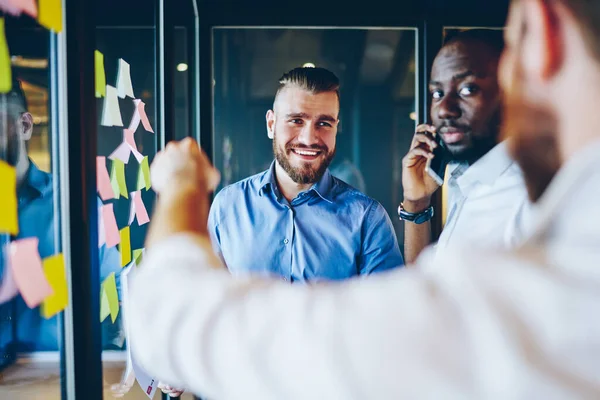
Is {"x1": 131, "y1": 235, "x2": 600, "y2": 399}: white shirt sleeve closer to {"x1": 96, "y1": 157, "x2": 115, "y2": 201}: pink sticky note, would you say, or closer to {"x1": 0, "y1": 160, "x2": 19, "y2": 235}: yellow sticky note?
{"x1": 0, "y1": 160, "x2": 19, "y2": 235}: yellow sticky note

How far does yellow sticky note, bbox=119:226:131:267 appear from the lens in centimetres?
163

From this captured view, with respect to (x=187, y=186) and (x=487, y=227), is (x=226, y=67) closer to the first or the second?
(x=487, y=227)

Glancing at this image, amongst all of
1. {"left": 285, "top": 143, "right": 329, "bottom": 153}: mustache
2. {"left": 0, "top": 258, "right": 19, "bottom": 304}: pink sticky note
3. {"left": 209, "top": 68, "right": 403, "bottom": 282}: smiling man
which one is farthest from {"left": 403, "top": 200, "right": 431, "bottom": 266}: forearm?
{"left": 0, "top": 258, "right": 19, "bottom": 304}: pink sticky note

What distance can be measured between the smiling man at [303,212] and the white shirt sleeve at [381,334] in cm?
150

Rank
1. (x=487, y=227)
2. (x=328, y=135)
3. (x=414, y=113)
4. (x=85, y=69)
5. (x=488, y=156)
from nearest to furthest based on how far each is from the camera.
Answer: (x=85, y=69)
(x=487, y=227)
(x=488, y=156)
(x=328, y=135)
(x=414, y=113)

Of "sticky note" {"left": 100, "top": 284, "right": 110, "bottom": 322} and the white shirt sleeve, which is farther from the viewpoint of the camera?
"sticky note" {"left": 100, "top": 284, "right": 110, "bottom": 322}

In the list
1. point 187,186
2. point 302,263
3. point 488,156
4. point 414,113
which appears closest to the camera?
point 187,186

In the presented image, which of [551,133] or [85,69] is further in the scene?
[85,69]

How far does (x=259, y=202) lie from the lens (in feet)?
6.92

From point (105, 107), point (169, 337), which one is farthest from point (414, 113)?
point (169, 337)

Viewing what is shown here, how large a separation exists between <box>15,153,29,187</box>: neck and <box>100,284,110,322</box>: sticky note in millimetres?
500

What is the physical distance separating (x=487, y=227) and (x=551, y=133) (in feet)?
2.74

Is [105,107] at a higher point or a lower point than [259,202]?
higher

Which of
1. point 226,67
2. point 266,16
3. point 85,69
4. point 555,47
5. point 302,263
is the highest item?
point 266,16
